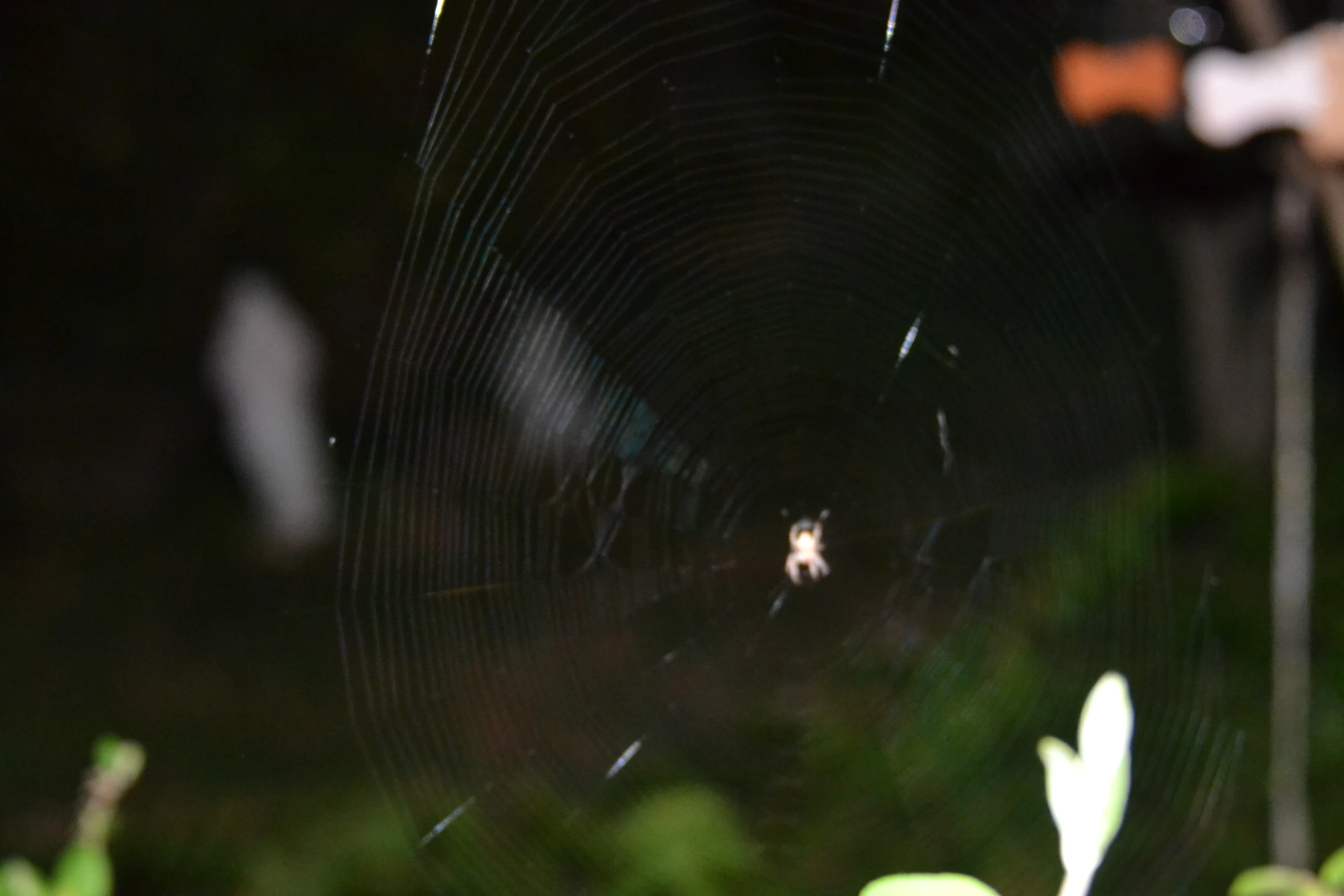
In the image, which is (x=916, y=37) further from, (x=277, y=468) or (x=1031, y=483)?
(x=277, y=468)

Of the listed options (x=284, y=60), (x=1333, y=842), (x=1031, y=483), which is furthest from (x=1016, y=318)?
(x=284, y=60)

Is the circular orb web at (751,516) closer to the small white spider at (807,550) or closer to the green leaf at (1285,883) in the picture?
the small white spider at (807,550)

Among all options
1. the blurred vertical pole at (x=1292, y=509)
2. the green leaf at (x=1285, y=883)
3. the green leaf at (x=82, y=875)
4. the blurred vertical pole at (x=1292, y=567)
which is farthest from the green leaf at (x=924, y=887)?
the blurred vertical pole at (x=1292, y=567)

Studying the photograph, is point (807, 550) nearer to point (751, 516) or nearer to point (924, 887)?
point (751, 516)

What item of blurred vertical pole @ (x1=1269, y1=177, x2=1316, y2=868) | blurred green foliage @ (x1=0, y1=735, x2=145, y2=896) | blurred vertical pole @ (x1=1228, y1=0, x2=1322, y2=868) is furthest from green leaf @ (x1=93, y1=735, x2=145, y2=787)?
blurred vertical pole @ (x1=1269, y1=177, x2=1316, y2=868)

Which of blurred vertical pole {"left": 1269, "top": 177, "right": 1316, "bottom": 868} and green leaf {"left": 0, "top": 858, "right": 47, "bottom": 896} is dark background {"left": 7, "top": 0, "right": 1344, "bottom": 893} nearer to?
blurred vertical pole {"left": 1269, "top": 177, "right": 1316, "bottom": 868}
